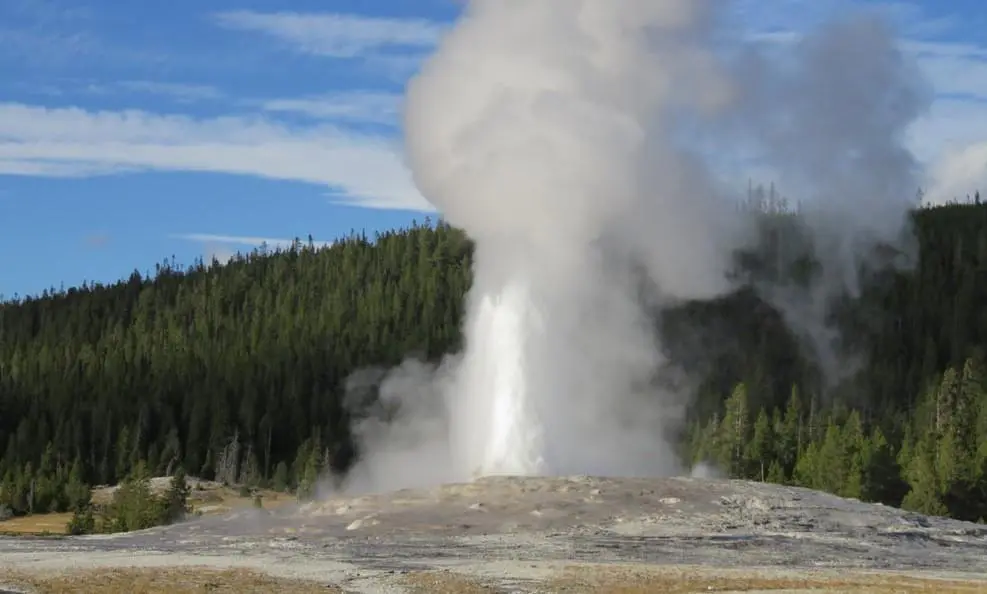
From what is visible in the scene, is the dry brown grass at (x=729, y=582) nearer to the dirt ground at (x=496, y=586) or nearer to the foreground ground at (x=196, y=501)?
the dirt ground at (x=496, y=586)

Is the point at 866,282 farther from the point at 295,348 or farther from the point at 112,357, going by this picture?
the point at 112,357

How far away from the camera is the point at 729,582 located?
Answer: 3731 centimetres

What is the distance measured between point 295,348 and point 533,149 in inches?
4601

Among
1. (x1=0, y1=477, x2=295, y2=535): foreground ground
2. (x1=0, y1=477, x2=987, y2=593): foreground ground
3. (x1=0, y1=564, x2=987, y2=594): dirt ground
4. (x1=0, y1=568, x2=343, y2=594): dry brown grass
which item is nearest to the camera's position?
(x1=0, y1=568, x2=343, y2=594): dry brown grass

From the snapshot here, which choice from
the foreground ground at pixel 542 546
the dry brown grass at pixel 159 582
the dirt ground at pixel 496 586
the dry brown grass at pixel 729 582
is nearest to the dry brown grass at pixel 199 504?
the foreground ground at pixel 542 546

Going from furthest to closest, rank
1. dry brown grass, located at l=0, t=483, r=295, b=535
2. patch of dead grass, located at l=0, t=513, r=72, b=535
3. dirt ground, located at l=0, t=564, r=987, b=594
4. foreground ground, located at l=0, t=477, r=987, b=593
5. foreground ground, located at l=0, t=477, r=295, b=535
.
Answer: foreground ground, located at l=0, t=477, r=295, b=535 < dry brown grass, located at l=0, t=483, r=295, b=535 < patch of dead grass, located at l=0, t=513, r=72, b=535 < foreground ground, located at l=0, t=477, r=987, b=593 < dirt ground, located at l=0, t=564, r=987, b=594

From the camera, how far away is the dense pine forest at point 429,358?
108375mm

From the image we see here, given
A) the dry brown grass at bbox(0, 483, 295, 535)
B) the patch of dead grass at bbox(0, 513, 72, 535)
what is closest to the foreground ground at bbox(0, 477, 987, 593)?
the dry brown grass at bbox(0, 483, 295, 535)

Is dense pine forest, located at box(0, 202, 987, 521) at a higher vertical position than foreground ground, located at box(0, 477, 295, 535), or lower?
higher

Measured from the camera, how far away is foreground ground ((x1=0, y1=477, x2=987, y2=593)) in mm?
36656

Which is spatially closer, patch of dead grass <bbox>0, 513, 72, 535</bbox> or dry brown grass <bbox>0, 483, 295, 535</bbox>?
patch of dead grass <bbox>0, 513, 72, 535</bbox>

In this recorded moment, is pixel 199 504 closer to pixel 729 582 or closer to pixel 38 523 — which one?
pixel 38 523

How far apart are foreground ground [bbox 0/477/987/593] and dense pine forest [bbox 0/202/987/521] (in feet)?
124

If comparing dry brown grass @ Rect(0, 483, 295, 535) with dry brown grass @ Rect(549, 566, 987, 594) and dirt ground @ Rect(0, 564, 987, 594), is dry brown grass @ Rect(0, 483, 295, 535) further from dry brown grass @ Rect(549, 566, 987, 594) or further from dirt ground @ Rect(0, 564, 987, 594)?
dry brown grass @ Rect(549, 566, 987, 594)
